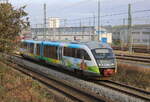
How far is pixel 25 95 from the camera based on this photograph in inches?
440

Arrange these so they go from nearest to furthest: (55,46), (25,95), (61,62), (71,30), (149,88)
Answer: (25,95) < (149,88) < (61,62) < (55,46) < (71,30)

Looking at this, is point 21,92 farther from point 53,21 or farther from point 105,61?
point 53,21

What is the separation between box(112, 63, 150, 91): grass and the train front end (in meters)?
1.23

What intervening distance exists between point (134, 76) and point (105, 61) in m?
2.23

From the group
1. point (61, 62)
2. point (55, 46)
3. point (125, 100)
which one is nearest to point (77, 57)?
point (61, 62)

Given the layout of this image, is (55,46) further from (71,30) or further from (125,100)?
(71,30)

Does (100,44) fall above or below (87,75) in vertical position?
above

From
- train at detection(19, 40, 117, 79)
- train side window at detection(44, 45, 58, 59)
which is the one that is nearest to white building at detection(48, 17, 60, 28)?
train side window at detection(44, 45, 58, 59)

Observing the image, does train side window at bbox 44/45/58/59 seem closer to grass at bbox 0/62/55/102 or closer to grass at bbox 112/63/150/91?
grass at bbox 112/63/150/91

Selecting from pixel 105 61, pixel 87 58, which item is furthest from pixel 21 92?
pixel 105 61

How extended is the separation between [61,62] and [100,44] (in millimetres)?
4399

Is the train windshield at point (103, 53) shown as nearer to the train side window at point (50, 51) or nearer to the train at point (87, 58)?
the train at point (87, 58)

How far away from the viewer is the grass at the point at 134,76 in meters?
16.5

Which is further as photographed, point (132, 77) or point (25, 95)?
point (132, 77)
